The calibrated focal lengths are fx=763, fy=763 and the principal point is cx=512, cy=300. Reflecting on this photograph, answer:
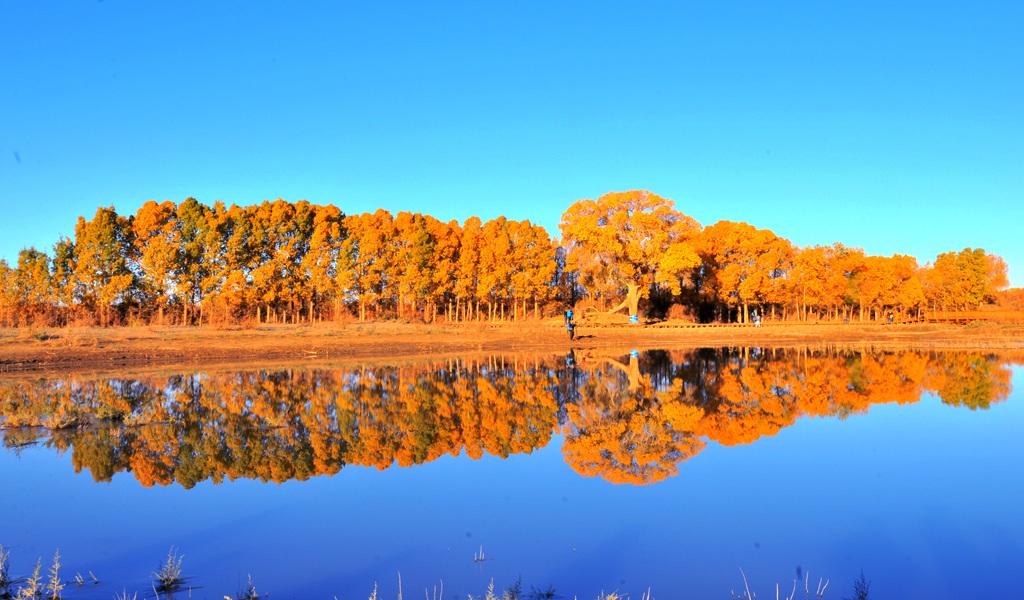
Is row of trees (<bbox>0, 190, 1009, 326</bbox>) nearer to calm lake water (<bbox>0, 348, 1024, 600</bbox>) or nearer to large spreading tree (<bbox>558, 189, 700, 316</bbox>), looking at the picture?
large spreading tree (<bbox>558, 189, 700, 316</bbox>)

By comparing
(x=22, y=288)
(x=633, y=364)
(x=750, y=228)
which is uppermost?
(x=750, y=228)

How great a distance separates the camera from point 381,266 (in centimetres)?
5609

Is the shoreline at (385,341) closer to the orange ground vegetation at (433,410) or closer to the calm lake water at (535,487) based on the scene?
the orange ground vegetation at (433,410)

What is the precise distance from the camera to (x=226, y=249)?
52156 millimetres

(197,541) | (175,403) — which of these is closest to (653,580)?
(197,541)

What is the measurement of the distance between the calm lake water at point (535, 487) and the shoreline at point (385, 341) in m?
7.83

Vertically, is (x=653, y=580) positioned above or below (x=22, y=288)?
below

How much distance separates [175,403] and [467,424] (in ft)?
22.7

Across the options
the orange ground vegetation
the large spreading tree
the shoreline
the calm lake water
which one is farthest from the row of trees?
the calm lake water

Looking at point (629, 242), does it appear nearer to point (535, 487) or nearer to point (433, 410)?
point (433, 410)

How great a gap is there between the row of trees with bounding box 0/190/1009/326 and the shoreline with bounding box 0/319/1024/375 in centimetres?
616

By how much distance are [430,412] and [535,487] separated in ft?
20.8

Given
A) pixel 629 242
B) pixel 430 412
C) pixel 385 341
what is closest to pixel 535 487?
pixel 430 412

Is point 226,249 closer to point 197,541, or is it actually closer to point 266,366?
point 266,366
